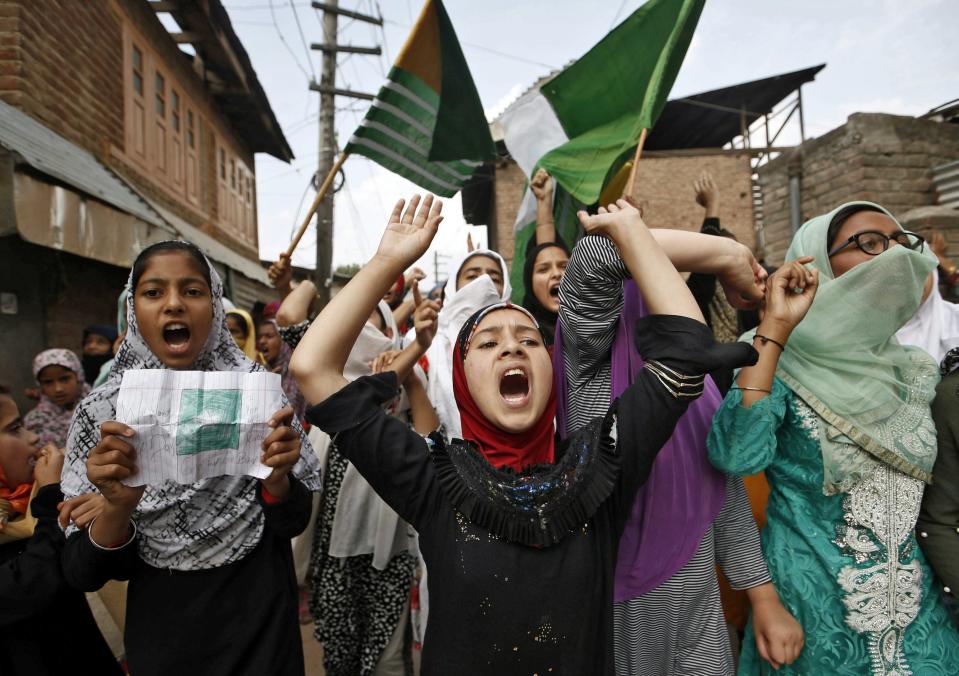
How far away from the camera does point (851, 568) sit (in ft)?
4.91

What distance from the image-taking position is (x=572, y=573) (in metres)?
1.22

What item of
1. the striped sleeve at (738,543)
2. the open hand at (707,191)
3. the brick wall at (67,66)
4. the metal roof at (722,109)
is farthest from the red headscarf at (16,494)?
the metal roof at (722,109)

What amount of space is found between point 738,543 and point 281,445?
1.29 metres

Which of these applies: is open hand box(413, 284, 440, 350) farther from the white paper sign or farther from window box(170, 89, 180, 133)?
window box(170, 89, 180, 133)

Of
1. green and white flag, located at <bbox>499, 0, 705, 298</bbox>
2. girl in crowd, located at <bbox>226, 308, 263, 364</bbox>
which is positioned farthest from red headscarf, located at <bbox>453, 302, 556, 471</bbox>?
girl in crowd, located at <bbox>226, 308, 263, 364</bbox>

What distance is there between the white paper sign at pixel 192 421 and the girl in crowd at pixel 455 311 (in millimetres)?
1058

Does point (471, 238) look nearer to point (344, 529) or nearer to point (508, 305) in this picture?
point (344, 529)

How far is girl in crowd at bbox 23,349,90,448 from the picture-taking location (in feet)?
10.9

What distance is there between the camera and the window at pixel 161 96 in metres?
9.48

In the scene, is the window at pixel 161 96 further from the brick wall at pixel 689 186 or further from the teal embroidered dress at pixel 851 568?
the teal embroidered dress at pixel 851 568

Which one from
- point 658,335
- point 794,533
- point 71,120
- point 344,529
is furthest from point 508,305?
point 71,120

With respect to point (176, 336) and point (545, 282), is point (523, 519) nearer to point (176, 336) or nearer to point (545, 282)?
point (176, 336)

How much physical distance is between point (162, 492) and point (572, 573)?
1097 mm

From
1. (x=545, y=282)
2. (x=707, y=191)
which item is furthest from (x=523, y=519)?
(x=707, y=191)
